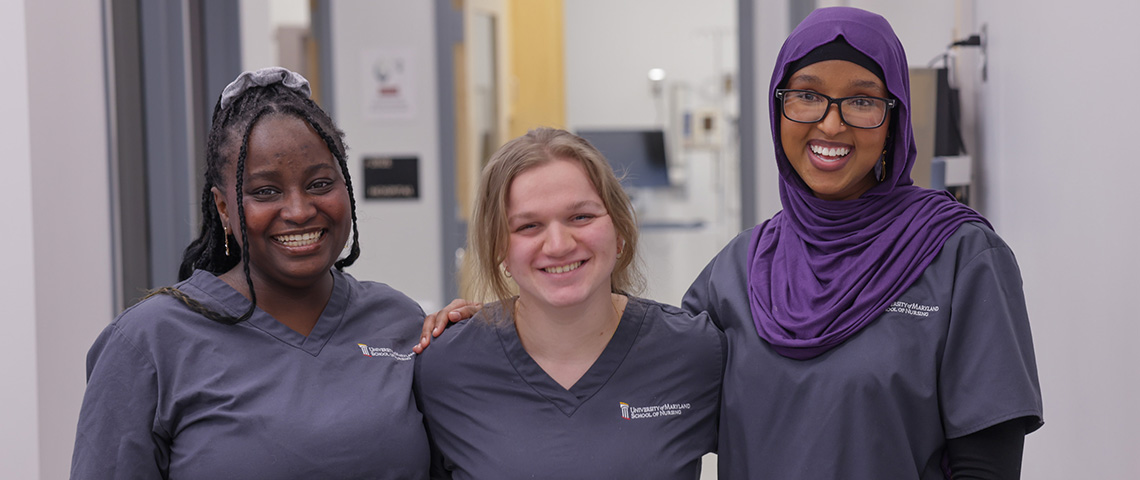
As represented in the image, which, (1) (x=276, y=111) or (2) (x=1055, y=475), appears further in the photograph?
(2) (x=1055, y=475)

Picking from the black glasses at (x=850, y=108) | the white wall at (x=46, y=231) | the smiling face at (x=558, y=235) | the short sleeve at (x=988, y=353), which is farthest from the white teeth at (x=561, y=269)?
the white wall at (x=46, y=231)

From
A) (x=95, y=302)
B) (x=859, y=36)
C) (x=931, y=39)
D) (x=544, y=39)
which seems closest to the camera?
(x=859, y=36)

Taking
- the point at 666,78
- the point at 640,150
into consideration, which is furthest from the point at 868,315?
the point at 666,78

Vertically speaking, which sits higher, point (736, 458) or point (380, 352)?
point (380, 352)

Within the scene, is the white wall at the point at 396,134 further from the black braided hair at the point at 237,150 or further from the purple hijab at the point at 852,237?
the purple hijab at the point at 852,237

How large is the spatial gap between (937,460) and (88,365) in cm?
124

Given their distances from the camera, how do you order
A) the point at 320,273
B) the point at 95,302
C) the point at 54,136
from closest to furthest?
1. the point at 320,273
2. the point at 54,136
3. the point at 95,302

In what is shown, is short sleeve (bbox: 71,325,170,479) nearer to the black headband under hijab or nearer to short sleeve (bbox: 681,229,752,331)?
short sleeve (bbox: 681,229,752,331)

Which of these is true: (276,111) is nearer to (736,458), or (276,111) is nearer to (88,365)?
(88,365)

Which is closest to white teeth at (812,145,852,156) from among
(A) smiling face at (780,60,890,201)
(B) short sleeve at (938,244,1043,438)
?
→ (A) smiling face at (780,60,890,201)

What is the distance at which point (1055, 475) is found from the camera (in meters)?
2.05

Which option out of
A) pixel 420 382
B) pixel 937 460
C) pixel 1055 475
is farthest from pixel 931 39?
pixel 420 382

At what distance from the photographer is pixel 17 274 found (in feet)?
6.41

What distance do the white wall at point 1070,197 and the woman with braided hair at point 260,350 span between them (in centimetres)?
123
